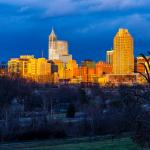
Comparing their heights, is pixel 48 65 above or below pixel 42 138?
above

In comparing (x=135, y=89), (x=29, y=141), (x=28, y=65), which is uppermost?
(x=28, y=65)

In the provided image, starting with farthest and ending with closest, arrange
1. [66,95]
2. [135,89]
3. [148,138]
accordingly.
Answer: [66,95], [135,89], [148,138]

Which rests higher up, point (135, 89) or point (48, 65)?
point (48, 65)

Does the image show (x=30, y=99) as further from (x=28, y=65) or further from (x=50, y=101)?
(x=28, y=65)

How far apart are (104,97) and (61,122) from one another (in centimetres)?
2772

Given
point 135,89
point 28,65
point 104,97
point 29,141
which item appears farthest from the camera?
point 28,65

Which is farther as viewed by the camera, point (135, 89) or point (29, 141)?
point (29, 141)

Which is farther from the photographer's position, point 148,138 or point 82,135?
point 82,135

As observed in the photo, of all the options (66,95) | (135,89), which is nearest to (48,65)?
(66,95)

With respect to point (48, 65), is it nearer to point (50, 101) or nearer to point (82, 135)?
point (50, 101)

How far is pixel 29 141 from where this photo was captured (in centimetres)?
3734

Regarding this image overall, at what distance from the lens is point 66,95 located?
287 ft

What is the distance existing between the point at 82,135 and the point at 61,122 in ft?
8.25

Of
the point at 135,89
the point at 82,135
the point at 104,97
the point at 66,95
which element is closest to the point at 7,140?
the point at 82,135
